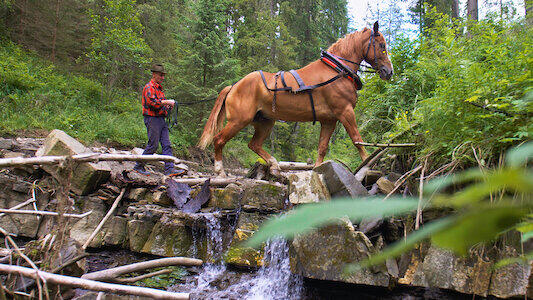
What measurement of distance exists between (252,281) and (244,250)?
1.21 ft

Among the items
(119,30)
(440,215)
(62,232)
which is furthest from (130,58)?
(440,215)

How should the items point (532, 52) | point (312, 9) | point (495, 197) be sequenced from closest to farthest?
point (495, 197) → point (532, 52) → point (312, 9)

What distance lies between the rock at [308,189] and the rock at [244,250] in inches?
24.6

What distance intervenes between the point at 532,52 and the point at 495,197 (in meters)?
1.22

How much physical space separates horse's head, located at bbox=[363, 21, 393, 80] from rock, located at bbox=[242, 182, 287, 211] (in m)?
2.59

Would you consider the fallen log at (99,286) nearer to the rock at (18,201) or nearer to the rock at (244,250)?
the rock at (244,250)

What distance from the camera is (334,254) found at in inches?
117

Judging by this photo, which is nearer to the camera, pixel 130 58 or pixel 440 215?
pixel 440 215

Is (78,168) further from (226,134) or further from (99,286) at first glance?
(99,286)

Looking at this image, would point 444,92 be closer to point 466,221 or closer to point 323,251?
point 323,251

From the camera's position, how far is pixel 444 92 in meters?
2.90

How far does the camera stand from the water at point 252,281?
3.34 meters

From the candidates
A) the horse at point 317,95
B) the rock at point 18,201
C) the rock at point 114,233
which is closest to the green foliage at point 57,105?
the rock at point 18,201

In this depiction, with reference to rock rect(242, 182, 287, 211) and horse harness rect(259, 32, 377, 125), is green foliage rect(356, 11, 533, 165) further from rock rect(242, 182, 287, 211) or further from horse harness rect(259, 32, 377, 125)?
rock rect(242, 182, 287, 211)
